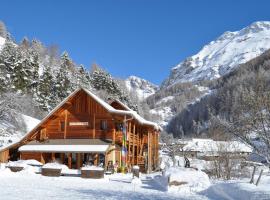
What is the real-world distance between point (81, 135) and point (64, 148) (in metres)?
3.23

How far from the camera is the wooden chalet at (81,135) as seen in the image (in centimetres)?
4300

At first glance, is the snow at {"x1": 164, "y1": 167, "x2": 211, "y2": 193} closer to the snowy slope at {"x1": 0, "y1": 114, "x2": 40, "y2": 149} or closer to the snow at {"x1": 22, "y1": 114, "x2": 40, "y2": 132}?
the snowy slope at {"x1": 0, "y1": 114, "x2": 40, "y2": 149}

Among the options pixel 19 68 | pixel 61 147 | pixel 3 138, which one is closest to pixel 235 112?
pixel 61 147

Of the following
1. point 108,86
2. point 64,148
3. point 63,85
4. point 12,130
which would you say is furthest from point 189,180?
point 108,86

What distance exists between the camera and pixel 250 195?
18375mm

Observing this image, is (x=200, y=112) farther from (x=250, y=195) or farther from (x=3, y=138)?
(x=250, y=195)

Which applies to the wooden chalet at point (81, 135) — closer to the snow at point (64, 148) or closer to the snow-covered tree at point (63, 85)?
the snow at point (64, 148)

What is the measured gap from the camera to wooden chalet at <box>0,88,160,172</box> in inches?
1693

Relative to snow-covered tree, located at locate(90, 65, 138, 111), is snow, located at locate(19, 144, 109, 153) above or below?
below

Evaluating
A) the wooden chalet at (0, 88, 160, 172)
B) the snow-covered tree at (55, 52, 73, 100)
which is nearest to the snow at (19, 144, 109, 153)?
the wooden chalet at (0, 88, 160, 172)

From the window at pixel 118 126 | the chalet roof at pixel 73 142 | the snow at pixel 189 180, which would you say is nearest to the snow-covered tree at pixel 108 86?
the chalet roof at pixel 73 142

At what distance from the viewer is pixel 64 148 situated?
42656mm

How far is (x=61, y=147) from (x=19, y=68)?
3208 cm

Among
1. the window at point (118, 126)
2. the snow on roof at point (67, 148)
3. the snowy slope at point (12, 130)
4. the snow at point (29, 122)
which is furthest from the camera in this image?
the snow at point (29, 122)
